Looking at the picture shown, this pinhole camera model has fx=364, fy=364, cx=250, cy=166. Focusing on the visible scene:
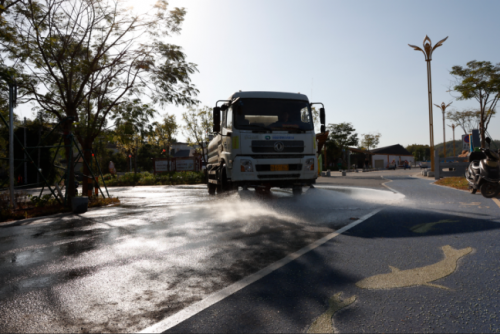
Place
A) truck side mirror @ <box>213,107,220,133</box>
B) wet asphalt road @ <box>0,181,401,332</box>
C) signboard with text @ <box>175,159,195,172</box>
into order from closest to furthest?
wet asphalt road @ <box>0,181,401,332</box>, truck side mirror @ <box>213,107,220,133</box>, signboard with text @ <box>175,159,195,172</box>

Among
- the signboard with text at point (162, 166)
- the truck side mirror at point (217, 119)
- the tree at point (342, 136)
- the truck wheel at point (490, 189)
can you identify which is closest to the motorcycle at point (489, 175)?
the truck wheel at point (490, 189)

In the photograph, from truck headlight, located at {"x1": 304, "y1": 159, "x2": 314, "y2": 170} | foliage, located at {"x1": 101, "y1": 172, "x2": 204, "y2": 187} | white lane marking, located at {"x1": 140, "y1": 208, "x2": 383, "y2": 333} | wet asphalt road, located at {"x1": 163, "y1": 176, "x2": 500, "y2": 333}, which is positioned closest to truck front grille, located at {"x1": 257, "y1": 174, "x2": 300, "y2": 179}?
truck headlight, located at {"x1": 304, "y1": 159, "x2": 314, "y2": 170}

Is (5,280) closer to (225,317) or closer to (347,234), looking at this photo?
(225,317)

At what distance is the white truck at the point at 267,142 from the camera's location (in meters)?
9.28

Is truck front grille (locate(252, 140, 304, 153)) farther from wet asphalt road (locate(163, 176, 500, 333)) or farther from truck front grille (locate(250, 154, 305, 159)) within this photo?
wet asphalt road (locate(163, 176, 500, 333))

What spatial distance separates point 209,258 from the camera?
4.52 metres

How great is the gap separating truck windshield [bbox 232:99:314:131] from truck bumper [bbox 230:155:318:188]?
87cm

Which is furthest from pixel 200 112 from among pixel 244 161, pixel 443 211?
pixel 443 211

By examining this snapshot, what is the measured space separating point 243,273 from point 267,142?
577 centimetres

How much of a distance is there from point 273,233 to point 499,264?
123 inches

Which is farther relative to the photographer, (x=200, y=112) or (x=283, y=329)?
(x=200, y=112)

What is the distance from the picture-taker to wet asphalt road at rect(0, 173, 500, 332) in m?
2.74

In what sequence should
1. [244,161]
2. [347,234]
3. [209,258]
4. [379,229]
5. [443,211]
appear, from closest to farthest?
[209,258], [347,234], [379,229], [443,211], [244,161]

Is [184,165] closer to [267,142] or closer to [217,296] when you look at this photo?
[267,142]
